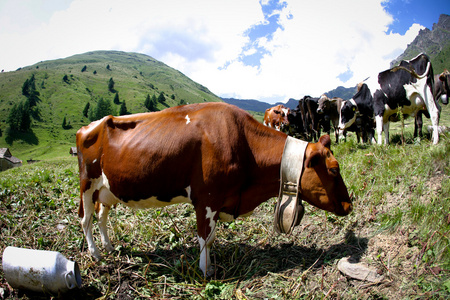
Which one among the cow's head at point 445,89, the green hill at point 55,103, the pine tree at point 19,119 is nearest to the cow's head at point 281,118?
the cow's head at point 445,89

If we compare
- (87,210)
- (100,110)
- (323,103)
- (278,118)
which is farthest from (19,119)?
(87,210)

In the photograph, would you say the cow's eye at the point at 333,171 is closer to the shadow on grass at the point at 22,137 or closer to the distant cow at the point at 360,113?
the distant cow at the point at 360,113

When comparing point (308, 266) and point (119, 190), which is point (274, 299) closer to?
point (308, 266)

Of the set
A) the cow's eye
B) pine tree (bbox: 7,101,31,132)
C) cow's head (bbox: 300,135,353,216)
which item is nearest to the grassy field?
cow's head (bbox: 300,135,353,216)

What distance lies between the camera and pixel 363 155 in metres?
6.25

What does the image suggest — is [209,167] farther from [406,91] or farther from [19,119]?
[19,119]

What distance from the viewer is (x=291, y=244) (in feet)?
15.2

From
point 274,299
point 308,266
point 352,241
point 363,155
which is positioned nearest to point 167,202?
point 274,299

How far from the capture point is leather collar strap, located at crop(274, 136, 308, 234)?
387 cm

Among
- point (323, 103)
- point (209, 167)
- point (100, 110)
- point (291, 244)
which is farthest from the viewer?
point (100, 110)

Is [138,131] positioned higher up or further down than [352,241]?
higher up

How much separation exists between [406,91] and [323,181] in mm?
5363

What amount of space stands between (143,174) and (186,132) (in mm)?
922

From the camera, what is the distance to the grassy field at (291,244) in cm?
333
